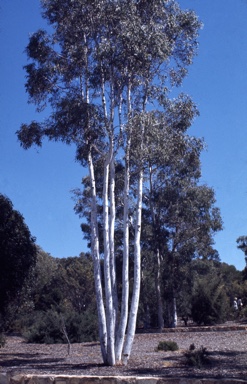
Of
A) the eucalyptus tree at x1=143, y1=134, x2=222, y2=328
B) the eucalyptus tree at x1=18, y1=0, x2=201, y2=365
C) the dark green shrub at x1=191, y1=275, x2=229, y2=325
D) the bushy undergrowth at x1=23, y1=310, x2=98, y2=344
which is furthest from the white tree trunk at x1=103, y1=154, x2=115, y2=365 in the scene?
the dark green shrub at x1=191, y1=275, x2=229, y2=325

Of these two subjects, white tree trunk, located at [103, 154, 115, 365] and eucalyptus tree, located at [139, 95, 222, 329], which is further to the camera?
eucalyptus tree, located at [139, 95, 222, 329]

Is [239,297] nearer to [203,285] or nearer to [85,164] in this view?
[203,285]

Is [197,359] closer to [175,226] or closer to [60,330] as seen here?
[60,330]

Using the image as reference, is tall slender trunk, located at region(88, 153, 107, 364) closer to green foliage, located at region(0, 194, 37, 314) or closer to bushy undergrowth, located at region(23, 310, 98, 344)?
green foliage, located at region(0, 194, 37, 314)

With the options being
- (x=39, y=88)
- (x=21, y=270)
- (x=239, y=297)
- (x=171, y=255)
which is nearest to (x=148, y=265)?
(x=171, y=255)

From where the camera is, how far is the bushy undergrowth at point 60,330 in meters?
26.8

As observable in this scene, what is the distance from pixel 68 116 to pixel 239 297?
99.6 feet

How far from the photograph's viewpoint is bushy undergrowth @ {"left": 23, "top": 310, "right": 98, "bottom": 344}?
26844 millimetres

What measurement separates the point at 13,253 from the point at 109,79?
6376mm

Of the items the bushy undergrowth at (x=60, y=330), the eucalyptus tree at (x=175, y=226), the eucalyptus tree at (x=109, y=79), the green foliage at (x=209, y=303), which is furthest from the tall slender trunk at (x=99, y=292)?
the green foliage at (x=209, y=303)

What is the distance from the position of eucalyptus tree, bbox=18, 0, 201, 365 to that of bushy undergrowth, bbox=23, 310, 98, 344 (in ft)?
35.3

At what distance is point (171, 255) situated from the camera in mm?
33625

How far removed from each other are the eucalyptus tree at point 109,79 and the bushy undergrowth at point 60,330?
10.8m

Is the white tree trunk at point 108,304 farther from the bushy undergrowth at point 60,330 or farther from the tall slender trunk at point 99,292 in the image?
the bushy undergrowth at point 60,330
